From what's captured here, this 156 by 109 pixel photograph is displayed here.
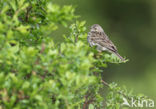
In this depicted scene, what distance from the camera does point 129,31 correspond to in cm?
1357

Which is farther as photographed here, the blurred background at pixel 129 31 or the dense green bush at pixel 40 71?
the blurred background at pixel 129 31

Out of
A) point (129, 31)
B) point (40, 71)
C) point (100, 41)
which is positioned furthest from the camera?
point (129, 31)

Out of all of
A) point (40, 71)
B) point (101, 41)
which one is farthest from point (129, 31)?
point (40, 71)

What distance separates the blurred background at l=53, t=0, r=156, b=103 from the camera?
12.5 meters

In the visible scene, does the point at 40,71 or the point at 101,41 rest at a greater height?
the point at 101,41

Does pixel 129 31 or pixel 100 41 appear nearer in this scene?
pixel 100 41

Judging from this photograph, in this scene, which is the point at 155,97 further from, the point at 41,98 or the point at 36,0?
the point at 41,98

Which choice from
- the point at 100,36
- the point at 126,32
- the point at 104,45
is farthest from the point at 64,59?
the point at 126,32

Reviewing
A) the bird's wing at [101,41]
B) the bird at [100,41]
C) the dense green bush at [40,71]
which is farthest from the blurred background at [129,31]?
the dense green bush at [40,71]

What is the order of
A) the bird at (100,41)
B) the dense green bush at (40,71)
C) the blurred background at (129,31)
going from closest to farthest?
the dense green bush at (40,71) → the bird at (100,41) → the blurred background at (129,31)

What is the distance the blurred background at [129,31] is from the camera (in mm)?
12484

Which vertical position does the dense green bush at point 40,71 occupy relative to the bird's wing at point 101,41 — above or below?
below

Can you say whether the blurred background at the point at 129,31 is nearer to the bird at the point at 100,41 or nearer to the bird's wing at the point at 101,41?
the bird at the point at 100,41

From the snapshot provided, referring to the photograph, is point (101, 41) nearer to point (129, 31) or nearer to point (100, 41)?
point (100, 41)
